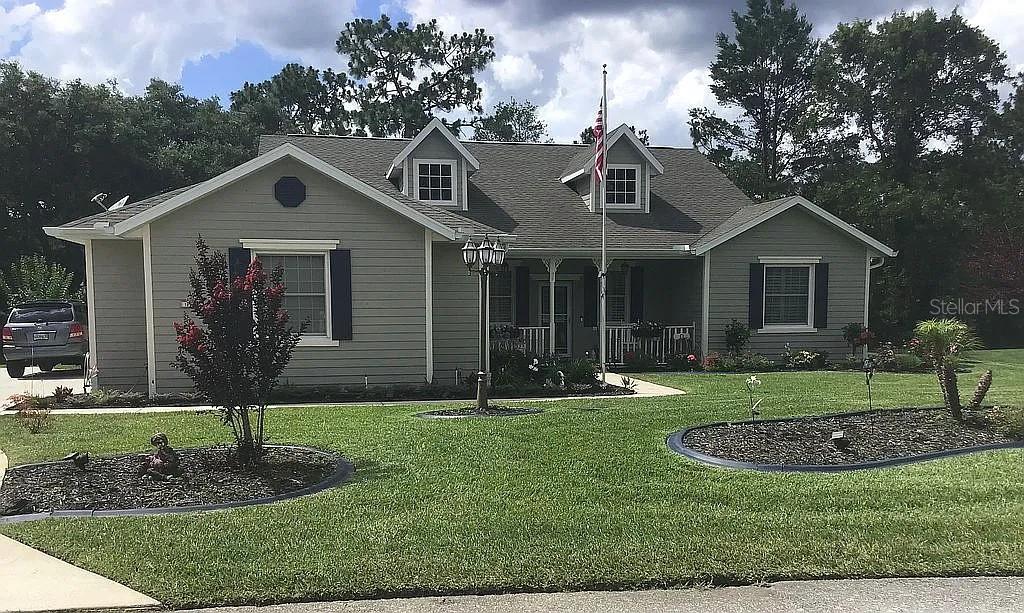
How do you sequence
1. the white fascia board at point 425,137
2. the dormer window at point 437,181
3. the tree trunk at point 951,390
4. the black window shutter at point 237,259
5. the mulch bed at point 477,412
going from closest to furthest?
the tree trunk at point 951,390, the mulch bed at point 477,412, the black window shutter at point 237,259, the white fascia board at point 425,137, the dormer window at point 437,181

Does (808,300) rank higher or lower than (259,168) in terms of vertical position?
lower

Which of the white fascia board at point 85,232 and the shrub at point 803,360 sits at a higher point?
the white fascia board at point 85,232

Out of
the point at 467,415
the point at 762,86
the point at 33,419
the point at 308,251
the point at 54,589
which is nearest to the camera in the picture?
the point at 54,589

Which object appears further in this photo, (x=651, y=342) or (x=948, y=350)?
(x=651, y=342)

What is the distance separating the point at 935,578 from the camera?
417cm

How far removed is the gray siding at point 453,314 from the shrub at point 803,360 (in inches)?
294

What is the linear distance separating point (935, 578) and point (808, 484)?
183 cm

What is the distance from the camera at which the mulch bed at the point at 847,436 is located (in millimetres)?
6891

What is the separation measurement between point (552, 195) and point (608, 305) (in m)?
3.30

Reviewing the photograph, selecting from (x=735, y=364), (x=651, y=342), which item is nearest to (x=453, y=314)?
(x=651, y=342)

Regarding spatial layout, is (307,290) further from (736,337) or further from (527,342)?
(736,337)

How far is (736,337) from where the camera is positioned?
15797mm

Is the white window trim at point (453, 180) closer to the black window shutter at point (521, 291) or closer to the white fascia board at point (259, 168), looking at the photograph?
the black window shutter at point (521, 291)

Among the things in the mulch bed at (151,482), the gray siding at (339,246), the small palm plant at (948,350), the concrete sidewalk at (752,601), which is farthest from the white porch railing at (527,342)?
the concrete sidewalk at (752,601)
